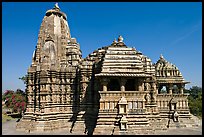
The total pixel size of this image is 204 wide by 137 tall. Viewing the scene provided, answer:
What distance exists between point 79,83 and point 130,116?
18.3 ft

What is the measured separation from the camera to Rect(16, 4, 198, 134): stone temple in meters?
14.0

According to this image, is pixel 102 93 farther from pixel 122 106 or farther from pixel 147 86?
pixel 147 86

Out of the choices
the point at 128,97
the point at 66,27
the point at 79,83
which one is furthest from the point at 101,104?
the point at 66,27

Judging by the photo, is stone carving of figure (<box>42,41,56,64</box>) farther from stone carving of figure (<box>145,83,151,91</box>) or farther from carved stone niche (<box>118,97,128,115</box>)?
stone carving of figure (<box>145,83,151,91</box>)

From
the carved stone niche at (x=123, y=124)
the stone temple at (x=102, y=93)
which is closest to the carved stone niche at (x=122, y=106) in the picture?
the stone temple at (x=102, y=93)

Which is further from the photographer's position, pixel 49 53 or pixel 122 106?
pixel 49 53

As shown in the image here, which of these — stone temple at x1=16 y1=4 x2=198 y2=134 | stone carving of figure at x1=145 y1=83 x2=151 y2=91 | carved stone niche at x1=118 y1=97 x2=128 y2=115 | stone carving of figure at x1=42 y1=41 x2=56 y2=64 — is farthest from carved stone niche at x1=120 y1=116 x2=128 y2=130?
stone carving of figure at x1=42 y1=41 x2=56 y2=64

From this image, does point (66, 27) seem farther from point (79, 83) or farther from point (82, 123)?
point (82, 123)

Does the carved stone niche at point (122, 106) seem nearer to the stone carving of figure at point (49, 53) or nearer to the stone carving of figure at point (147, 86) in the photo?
the stone carving of figure at point (147, 86)

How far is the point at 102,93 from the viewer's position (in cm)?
1429

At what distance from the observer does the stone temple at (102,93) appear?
14.0 m

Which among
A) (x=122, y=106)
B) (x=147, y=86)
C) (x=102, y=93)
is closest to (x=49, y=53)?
(x=102, y=93)

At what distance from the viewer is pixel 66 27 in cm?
2183

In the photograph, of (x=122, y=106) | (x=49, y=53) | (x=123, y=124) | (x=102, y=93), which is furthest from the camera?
(x=49, y=53)
